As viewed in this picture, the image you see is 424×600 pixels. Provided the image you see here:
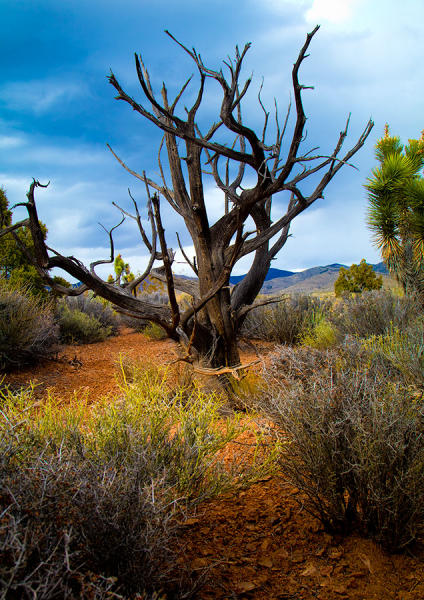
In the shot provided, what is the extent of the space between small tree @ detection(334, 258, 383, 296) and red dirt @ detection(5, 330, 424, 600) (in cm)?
1885

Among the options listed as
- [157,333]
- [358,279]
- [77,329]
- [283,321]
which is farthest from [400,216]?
[77,329]

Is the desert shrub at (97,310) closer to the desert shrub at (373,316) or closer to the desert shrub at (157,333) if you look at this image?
the desert shrub at (157,333)

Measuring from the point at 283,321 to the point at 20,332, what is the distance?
19.6 feet

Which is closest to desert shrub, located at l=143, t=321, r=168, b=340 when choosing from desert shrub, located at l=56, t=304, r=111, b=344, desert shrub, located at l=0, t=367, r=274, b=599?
desert shrub, located at l=56, t=304, r=111, b=344

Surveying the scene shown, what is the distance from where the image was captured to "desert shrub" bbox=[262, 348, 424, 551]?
2.03 m

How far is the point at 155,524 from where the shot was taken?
1.48 m

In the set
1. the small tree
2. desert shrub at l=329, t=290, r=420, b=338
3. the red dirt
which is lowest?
the red dirt

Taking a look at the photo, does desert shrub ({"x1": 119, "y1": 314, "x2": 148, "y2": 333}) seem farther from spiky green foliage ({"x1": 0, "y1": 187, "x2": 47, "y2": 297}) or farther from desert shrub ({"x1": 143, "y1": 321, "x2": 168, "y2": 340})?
spiky green foliage ({"x1": 0, "y1": 187, "x2": 47, "y2": 297})

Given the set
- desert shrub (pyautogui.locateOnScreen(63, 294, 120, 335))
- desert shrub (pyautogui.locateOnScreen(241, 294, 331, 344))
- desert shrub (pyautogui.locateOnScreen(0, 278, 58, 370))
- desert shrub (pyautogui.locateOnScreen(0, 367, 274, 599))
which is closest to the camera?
desert shrub (pyautogui.locateOnScreen(0, 367, 274, 599))

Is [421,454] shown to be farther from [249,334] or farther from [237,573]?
[249,334]

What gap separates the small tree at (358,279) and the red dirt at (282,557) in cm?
1885

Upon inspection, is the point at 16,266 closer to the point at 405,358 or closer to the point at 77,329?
the point at 77,329

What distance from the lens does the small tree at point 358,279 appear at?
817 inches

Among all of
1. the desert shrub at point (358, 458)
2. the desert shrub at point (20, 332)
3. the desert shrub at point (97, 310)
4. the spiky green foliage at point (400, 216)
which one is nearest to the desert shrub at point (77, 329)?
the desert shrub at point (97, 310)
